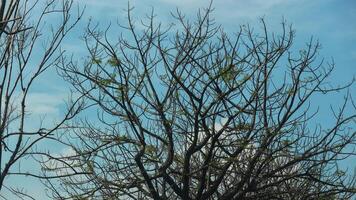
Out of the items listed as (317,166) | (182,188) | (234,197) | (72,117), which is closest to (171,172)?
(182,188)

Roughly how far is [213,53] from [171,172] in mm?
2156

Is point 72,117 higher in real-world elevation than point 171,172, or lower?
higher

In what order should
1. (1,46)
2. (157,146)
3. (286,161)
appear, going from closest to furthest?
(1,46), (157,146), (286,161)

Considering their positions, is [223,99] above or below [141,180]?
above

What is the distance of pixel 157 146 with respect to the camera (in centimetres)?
1038

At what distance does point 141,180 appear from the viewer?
10.2 meters

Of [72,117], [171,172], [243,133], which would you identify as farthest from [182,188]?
[72,117]

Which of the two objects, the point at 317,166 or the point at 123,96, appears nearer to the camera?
the point at 123,96

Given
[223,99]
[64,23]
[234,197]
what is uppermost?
[64,23]

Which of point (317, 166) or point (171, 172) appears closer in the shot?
point (171, 172)

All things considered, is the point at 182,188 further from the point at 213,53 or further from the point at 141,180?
the point at 213,53

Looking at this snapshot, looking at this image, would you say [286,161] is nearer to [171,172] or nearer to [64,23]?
[171,172]

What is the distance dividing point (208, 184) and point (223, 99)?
4.83 ft

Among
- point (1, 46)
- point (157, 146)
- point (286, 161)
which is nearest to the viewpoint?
point (1, 46)
